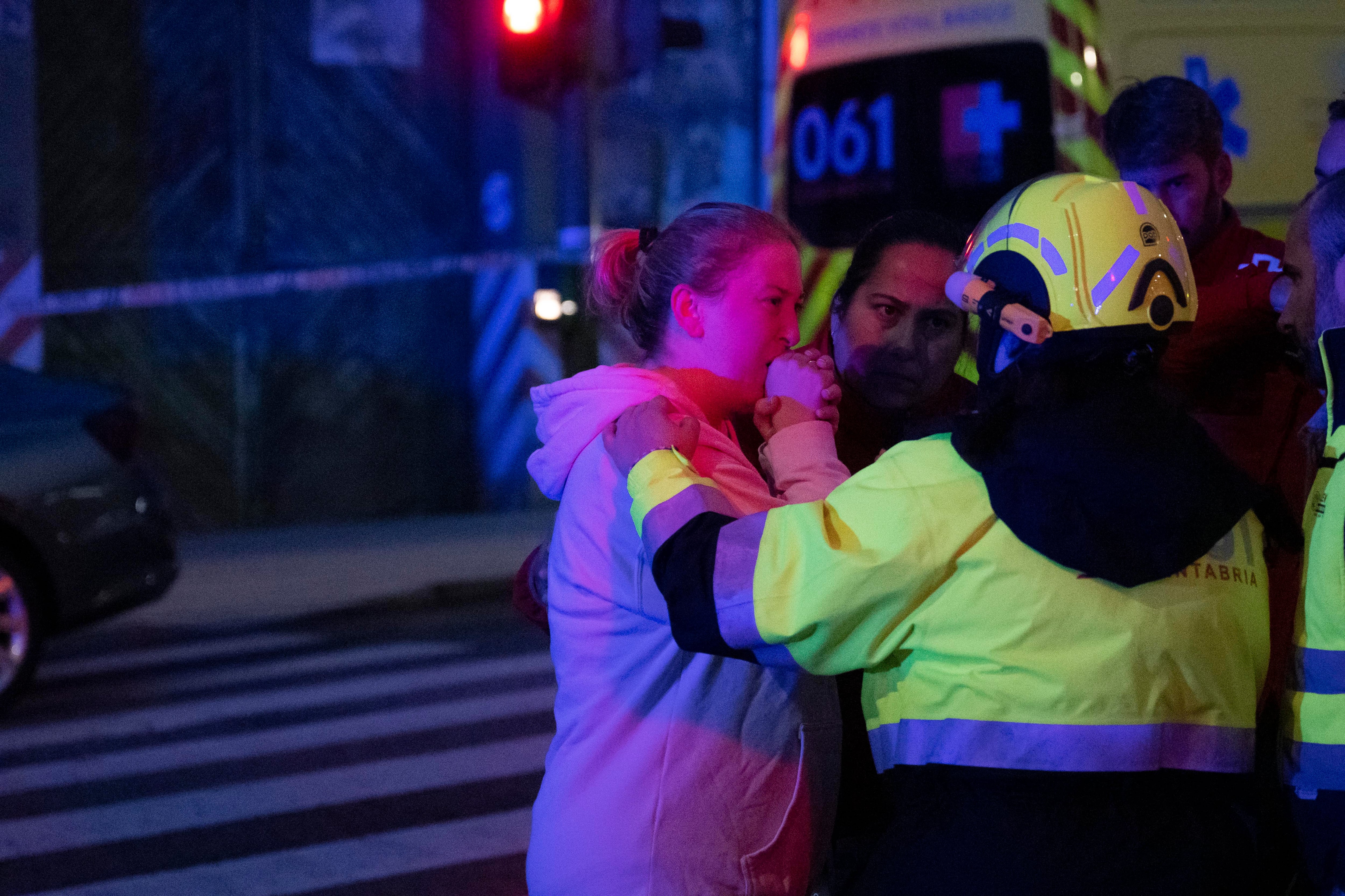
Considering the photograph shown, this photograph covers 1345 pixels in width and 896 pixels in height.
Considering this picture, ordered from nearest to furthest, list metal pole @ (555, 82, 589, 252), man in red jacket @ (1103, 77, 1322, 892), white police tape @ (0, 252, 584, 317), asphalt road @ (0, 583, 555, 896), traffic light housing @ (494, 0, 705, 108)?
man in red jacket @ (1103, 77, 1322, 892) → asphalt road @ (0, 583, 555, 896) → traffic light housing @ (494, 0, 705, 108) → metal pole @ (555, 82, 589, 252) → white police tape @ (0, 252, 584, 317)

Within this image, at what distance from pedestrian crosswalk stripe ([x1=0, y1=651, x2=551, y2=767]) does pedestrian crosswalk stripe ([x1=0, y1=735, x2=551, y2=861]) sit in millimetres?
851

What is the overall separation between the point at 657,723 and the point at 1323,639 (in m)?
0.82

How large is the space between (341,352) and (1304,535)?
10509 millimetres

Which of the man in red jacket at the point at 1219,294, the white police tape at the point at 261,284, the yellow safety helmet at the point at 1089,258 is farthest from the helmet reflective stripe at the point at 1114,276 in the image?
the white police tape at the point at 261,284

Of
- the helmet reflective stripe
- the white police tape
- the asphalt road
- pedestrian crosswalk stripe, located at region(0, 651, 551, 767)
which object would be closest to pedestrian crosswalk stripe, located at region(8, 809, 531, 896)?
the asphalt road

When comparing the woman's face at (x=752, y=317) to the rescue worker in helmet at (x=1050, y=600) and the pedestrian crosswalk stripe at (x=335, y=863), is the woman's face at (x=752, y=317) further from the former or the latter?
the pedestrian crosswalk stripe at (x=335, y=863)

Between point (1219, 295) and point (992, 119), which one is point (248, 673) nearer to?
point (992, 119)

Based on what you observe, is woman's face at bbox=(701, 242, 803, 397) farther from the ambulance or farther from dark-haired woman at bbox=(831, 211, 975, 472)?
the ambulance

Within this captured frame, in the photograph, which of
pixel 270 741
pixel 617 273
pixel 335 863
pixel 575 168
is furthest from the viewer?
pixel 575 168

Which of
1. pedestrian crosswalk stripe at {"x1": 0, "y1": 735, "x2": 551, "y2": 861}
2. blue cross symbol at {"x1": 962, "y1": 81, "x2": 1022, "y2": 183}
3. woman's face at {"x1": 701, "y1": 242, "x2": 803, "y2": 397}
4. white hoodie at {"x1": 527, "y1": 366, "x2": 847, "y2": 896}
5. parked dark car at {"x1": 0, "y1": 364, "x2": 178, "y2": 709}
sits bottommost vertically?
pedestrian crosswalk stripe at {"x1": 0, "y1": 735, "x2": 551, "y2": 861}

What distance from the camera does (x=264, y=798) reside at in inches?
197

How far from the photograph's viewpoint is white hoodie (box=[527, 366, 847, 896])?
1.96 m

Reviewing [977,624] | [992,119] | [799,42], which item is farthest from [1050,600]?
A: [799,42]

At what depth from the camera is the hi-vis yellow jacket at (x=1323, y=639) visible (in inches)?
67.3
